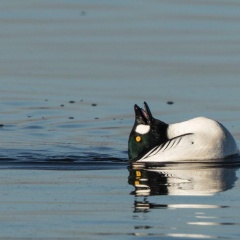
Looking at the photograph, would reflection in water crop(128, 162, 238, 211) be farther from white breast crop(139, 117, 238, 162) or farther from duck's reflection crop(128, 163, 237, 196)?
white breast crop(139, 117, 238, 162)

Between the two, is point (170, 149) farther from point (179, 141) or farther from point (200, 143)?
point (200, 143)

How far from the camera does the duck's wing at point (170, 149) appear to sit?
553 inches

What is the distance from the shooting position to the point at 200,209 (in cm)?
1120

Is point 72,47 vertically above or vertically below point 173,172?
above

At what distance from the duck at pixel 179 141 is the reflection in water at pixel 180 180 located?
0.54 ft

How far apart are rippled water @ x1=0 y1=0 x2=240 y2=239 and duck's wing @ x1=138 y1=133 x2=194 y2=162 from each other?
0.83 feet

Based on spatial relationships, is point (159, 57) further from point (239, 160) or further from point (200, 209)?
point (200, 209)

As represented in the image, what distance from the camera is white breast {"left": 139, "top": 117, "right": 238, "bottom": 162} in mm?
13984

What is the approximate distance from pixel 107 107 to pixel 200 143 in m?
3.33

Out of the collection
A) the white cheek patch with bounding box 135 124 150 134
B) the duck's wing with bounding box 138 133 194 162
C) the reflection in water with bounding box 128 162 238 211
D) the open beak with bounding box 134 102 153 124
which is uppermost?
the open beak with bounding box 134 102 153 124

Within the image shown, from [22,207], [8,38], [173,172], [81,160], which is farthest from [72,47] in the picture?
[22,207]

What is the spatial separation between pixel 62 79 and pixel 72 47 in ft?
7.53

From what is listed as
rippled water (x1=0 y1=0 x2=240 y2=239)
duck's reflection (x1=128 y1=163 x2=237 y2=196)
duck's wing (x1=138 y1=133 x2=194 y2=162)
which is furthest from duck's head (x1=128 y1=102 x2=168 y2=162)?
duck's reflection (x1=128 y1=163 x2=237 y2=196)

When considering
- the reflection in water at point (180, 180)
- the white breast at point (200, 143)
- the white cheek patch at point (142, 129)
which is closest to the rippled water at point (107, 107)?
the reflection in water at point (180, 180)
